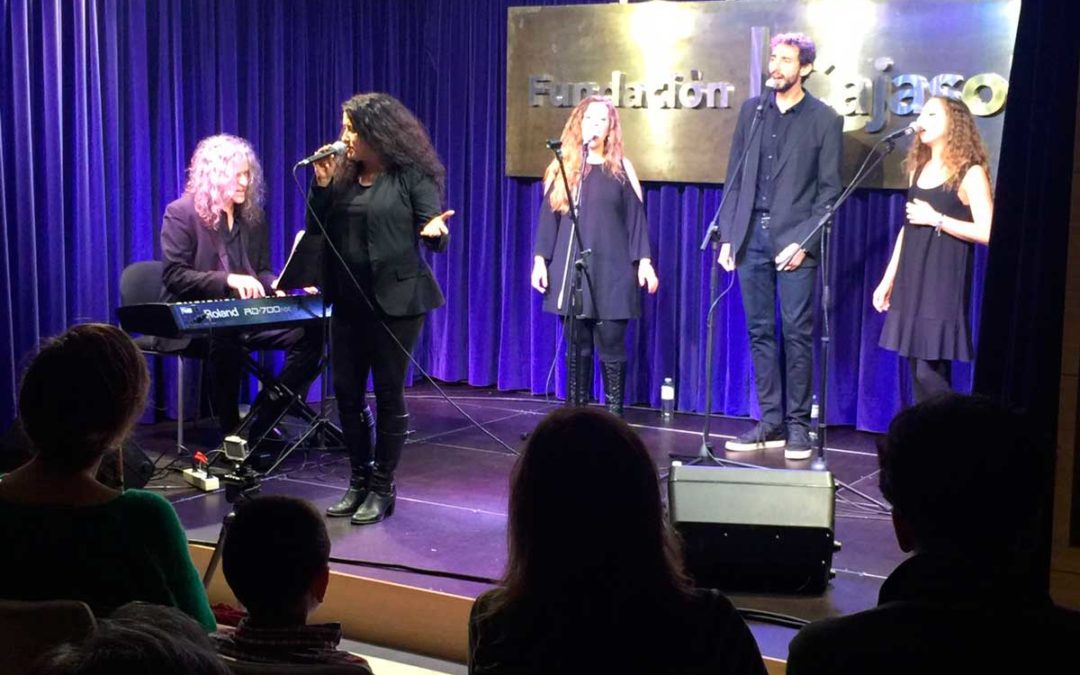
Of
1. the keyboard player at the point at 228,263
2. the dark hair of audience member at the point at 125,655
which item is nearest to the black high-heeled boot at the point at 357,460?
the keyboard player at the point at 228,263

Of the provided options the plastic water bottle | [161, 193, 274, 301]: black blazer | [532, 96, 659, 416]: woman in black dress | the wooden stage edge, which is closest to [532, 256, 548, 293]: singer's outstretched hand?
[532, 96, 659, 416]: woman in black dress

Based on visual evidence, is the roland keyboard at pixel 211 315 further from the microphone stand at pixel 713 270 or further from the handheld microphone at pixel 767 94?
the handheld microphone at pixel 767 94

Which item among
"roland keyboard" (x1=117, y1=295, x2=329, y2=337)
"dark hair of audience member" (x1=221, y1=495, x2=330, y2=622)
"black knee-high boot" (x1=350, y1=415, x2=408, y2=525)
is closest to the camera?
"dark hair of audience member" (x1=221, y1=495, x2=330, y2=622)

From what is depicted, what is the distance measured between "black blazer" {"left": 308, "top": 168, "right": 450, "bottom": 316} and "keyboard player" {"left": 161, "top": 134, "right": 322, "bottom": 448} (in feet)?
3.99

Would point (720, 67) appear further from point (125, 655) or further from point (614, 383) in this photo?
point (125, 655)

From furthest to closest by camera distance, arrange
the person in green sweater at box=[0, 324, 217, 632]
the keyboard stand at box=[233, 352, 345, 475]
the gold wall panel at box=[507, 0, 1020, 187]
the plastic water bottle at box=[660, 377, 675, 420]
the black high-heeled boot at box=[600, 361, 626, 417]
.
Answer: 1. the plastic water bottle at box=[660, 377, 675, 420]
2. the black high-heeled boot at box=[600, 361, 626, 417]
3. the gold wall panel at box=[507, 0, 1020, 187]
4. the keyboard stand at box=[233, 352, 345, 475]
5. the person in green sweater at box=[0, 324, 217, 632]

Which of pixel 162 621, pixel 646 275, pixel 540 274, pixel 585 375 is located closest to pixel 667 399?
pixel 585 375

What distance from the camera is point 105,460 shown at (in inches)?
92.7

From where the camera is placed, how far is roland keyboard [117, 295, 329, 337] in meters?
4.50

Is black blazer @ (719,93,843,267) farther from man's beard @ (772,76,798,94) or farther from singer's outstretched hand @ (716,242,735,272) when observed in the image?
singer's outstretched hand @ (716,242,735,272)

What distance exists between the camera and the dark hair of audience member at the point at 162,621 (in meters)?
0.99

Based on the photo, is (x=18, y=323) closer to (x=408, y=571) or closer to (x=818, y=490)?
(x=408, y=571)

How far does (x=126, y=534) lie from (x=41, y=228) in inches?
155

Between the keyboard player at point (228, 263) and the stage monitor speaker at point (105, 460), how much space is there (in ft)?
4.17
